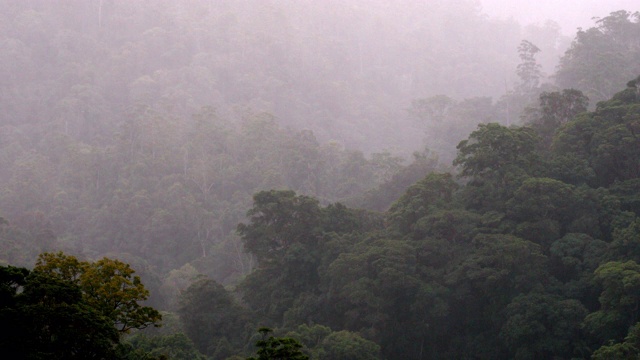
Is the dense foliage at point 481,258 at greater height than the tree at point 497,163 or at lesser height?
lesser

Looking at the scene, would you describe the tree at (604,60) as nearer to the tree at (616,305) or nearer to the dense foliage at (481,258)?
the dense foliage at (481,258)

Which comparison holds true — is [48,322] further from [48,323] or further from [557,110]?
[557,110]

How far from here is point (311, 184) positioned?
4622 cm

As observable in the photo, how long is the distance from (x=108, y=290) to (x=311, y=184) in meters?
32.4

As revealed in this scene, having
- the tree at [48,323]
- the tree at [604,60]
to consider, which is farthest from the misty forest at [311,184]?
the tree at [604,60]

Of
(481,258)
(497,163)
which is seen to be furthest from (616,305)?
(497,163)

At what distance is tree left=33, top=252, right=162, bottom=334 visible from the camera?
13.9m

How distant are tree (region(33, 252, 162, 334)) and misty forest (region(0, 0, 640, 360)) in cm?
5

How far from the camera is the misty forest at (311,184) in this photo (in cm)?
2031

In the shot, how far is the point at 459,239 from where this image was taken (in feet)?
86.0

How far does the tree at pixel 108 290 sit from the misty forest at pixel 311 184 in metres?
0.05

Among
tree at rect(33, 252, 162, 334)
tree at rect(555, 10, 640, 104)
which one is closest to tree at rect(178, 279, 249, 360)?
tree at rect(33, 252, 162, 334)

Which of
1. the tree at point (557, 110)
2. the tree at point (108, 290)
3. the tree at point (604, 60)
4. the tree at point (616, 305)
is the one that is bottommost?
the tree at point (616, 305)

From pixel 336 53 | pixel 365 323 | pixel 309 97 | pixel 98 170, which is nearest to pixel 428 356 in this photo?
pixel 365 323
